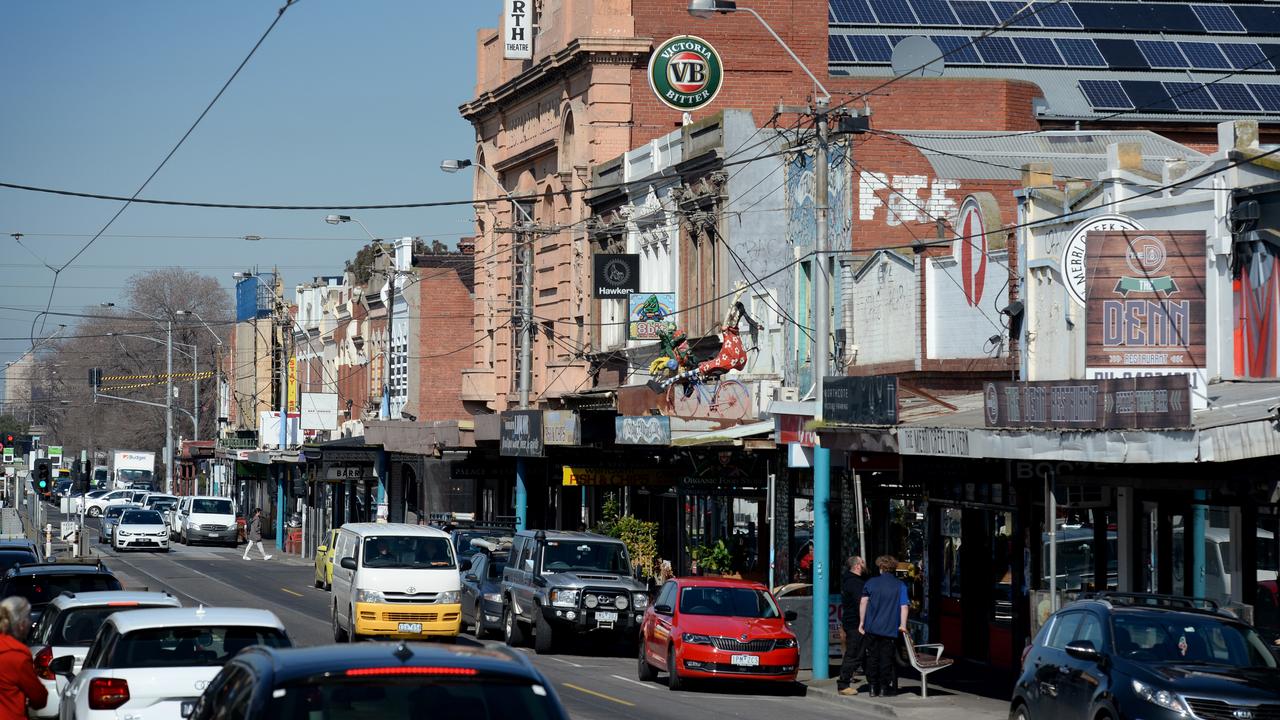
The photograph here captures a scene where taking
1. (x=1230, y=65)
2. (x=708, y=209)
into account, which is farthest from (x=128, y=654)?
A: (x=1230, y=65)

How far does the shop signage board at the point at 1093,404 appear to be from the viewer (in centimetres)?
1659

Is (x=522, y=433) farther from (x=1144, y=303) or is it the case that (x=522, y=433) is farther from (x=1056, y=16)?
(x=1144, y=303)

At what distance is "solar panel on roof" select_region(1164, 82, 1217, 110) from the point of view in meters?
44.8

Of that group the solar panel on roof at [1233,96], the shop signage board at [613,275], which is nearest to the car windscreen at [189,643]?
the shop signage board at [613,275]

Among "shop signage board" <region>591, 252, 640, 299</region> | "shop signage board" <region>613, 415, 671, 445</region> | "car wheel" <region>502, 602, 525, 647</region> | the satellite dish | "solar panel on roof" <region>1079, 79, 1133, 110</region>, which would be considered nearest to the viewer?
"car wheel" <region>502, 602, 525, 647</region>

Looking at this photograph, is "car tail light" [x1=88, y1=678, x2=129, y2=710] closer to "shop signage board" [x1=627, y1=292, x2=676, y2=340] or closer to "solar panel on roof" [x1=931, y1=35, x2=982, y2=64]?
"shop signage board" [x1=627, y1=292, x2=676, y2=340]

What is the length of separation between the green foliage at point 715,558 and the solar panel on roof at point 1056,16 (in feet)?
67.9

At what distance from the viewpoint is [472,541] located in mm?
36531

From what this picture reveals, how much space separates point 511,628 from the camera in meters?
29.9

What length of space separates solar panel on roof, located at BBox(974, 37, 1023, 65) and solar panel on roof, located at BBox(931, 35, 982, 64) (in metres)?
0.21

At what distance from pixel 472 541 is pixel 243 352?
64760mm

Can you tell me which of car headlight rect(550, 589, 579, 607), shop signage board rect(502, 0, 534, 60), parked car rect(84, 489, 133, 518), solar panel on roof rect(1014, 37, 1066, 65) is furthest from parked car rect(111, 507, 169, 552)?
car headlight rect(550, 589, 579, 607)

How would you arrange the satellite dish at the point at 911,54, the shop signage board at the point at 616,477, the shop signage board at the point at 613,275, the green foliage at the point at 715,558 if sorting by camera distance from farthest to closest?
the satellite dish at the point at 911,54
the shop signage board at the point at 613,275
the shop signage board at the point at 616,477
the green foliage at the point at 715,558

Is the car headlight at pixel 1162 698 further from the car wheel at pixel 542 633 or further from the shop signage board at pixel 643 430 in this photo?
the shop signage board at pixel 643 430
